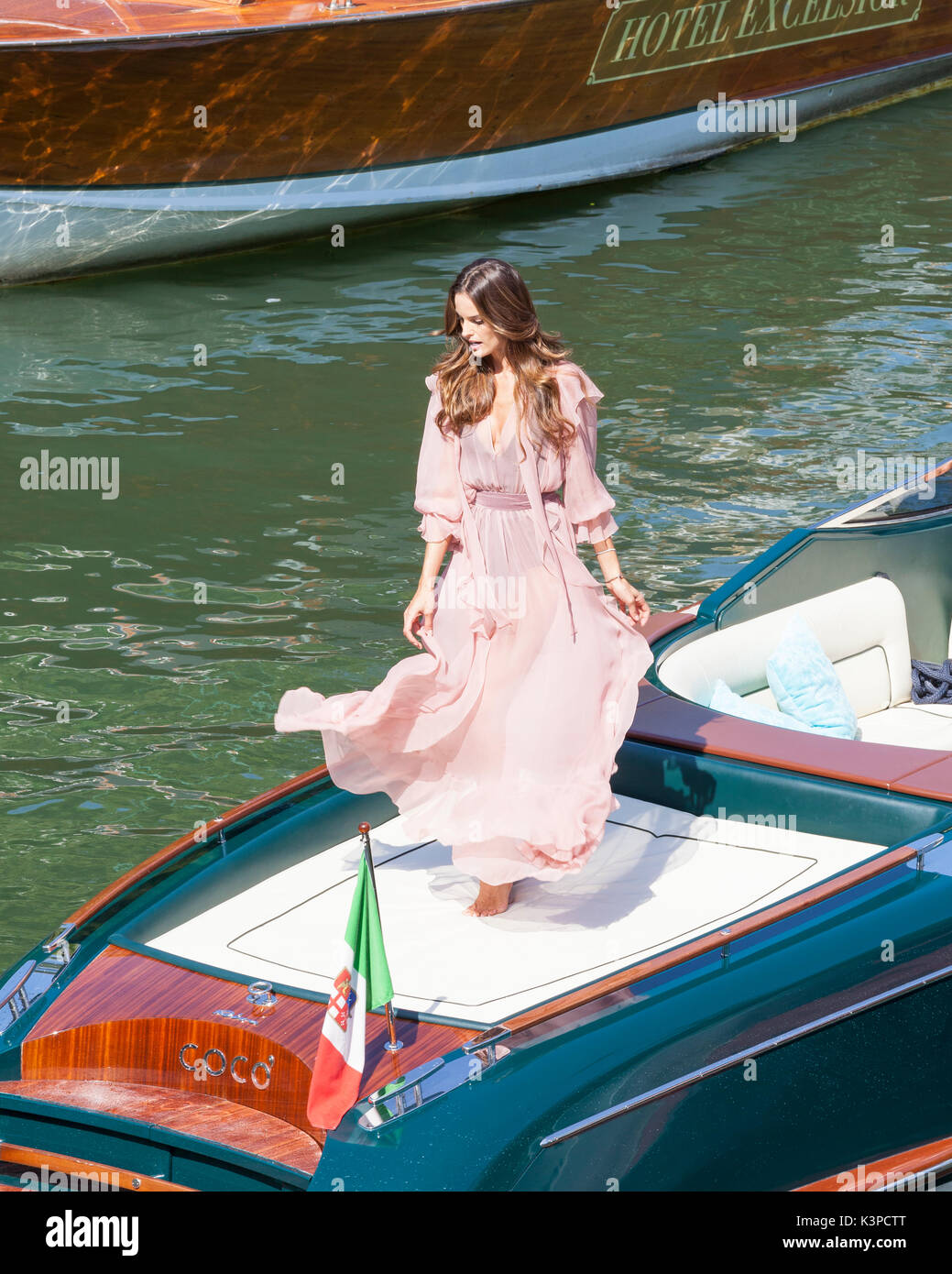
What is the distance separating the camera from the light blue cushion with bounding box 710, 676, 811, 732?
4.52 meters

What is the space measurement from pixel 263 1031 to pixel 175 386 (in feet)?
23.4

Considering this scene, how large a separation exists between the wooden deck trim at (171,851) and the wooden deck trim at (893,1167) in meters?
1.54

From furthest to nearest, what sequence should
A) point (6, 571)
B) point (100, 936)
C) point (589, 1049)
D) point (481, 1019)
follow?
point (6, 571)
point (100, 936)
point (481, 1019)
point (589, 1049)

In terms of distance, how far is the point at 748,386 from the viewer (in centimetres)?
990

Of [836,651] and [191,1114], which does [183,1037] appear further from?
[836,651]

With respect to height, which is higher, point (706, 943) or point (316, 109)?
point (316, 109)

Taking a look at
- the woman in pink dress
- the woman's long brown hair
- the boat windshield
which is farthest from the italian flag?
the boat windshield

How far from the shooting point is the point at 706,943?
3.41 metres

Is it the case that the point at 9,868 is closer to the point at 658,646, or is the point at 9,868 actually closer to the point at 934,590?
the point at 658,646

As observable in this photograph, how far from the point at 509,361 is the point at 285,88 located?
8.82 meters

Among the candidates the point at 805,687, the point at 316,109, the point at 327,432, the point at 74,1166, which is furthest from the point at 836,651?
the point at 316,109

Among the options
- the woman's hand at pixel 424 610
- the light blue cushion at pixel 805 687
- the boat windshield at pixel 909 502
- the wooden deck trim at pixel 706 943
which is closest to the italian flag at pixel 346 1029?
the wooden deck trim at pixel 706 943

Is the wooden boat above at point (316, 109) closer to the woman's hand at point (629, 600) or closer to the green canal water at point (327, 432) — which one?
the green canal water at point (327, 432)
